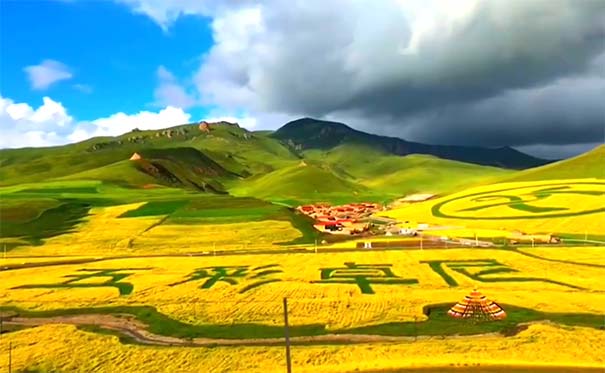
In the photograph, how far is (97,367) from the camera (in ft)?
113

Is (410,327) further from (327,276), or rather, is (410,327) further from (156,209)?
(156,209)

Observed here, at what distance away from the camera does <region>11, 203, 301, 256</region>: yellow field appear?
96812 mm

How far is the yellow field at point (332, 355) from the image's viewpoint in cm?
3319

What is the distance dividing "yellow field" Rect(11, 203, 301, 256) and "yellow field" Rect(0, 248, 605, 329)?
718 inches

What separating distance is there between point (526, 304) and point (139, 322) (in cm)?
3103

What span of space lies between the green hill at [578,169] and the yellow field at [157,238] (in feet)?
335

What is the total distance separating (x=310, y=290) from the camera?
178ft

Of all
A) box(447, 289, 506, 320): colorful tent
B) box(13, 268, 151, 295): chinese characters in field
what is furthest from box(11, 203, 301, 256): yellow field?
box(447, 289, 506, 320): colorful tent

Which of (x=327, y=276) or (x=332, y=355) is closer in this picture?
(x=332, y=355)

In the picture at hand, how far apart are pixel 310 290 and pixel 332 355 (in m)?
19.5

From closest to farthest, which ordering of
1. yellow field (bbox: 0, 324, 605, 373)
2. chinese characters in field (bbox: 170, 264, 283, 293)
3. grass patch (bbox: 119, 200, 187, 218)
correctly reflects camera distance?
yellow field (bbox: 0, 324, 605, 373), chinese characters in field (bbox: 170, 264, 283, 293), grass patch (bbox: 119, 200, 187, 218)

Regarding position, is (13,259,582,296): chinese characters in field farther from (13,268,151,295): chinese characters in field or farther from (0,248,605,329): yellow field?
(0,248,605,329): yellow field

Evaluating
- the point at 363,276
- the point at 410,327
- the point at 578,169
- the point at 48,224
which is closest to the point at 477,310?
the point at 410,327

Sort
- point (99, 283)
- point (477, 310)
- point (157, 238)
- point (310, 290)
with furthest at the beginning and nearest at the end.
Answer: point (157, 238) → point (99, 283) → point (310, 290) → point (477, 310)
